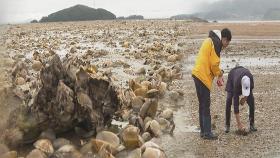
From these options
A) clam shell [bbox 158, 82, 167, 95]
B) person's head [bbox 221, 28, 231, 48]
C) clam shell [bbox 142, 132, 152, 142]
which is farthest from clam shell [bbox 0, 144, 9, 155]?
clam shell [bbox 158, 82, 167, 95]

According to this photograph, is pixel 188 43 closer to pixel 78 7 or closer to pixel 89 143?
pixel 89 143

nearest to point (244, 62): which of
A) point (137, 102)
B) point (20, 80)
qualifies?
point (20, 80)

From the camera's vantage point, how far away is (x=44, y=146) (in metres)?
8.77

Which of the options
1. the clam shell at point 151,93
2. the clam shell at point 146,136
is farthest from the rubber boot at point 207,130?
the clam shell at point 151,93

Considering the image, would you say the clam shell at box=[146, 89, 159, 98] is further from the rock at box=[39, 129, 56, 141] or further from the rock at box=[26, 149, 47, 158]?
the rock at box=[26, 149, 47, 158]

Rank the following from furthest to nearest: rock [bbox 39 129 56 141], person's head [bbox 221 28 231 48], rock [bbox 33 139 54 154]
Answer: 1. person's head [bbox 221 28 231 48]
2. rock [bbox 39 129 56 141]
3. rock [bbox 33 139 54 154]

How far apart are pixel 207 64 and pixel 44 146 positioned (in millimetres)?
3001

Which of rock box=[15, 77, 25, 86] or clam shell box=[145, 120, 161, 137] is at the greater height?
rock box=[15, 77, 25, 86]

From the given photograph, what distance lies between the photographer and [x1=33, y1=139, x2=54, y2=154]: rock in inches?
342

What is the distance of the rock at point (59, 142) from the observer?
9.00 meters

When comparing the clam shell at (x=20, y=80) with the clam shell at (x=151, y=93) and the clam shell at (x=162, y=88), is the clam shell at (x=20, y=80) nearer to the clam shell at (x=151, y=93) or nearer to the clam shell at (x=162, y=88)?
the clam shell at (x=151, y=93)

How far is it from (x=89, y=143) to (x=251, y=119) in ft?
9.57

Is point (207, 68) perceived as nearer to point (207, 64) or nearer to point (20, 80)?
point (207, 64)

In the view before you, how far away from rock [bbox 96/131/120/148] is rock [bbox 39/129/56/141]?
747mm
